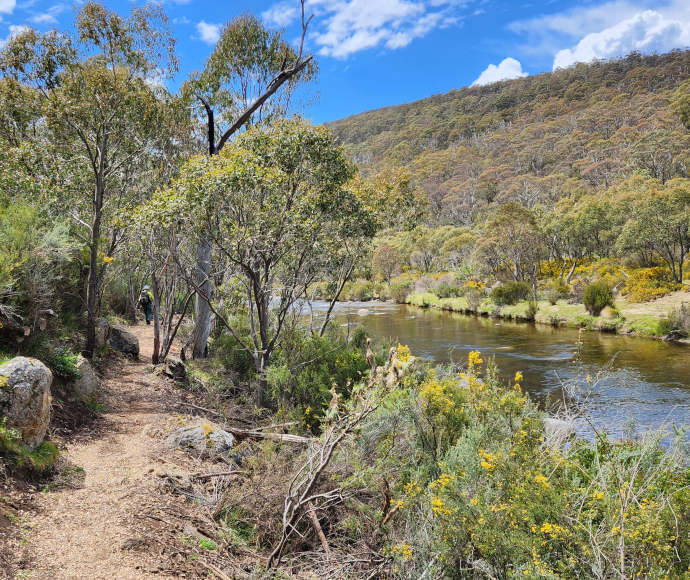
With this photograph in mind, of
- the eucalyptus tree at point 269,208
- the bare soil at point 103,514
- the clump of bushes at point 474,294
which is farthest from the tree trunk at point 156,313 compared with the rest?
the clump of bushes at point 474,294

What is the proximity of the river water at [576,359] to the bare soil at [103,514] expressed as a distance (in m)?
4.73

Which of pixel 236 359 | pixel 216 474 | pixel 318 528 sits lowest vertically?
pixel 318 528

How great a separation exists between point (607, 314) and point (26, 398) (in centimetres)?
2488

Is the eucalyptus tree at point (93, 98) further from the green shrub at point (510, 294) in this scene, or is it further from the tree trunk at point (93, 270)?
the green shrub at point (510, 294)

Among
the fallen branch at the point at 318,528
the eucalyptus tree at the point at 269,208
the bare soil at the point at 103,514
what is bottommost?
the fallen branch at the point at 318,528

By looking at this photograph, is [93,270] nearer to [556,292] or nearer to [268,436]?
[268,436]

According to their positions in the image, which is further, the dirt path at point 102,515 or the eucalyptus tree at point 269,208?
the eucalyptus tree at point 269,208

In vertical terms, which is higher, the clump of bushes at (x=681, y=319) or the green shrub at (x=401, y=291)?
the green shrub at (x=401, y=291)

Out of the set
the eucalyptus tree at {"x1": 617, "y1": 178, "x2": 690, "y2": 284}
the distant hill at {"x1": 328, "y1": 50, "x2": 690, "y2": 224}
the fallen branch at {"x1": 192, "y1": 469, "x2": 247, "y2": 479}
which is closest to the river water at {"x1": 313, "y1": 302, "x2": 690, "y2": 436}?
the fallen branch at {"x1": 192, "y1": 469, "x2": 247, "y2": 479}

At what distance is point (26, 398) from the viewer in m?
4.63

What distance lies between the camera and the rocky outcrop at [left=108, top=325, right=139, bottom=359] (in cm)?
1119

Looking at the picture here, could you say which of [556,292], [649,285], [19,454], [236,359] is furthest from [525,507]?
[556,292]

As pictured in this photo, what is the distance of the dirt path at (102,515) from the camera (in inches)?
135

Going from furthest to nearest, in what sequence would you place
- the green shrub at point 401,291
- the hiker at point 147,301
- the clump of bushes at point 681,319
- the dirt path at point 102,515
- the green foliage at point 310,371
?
the green shrub at point 401,291 < the clump of bushes at point 681,319 < the hiker at point 147,301 < the green foliage at point 310,371 < the dirt path at point 102,515
